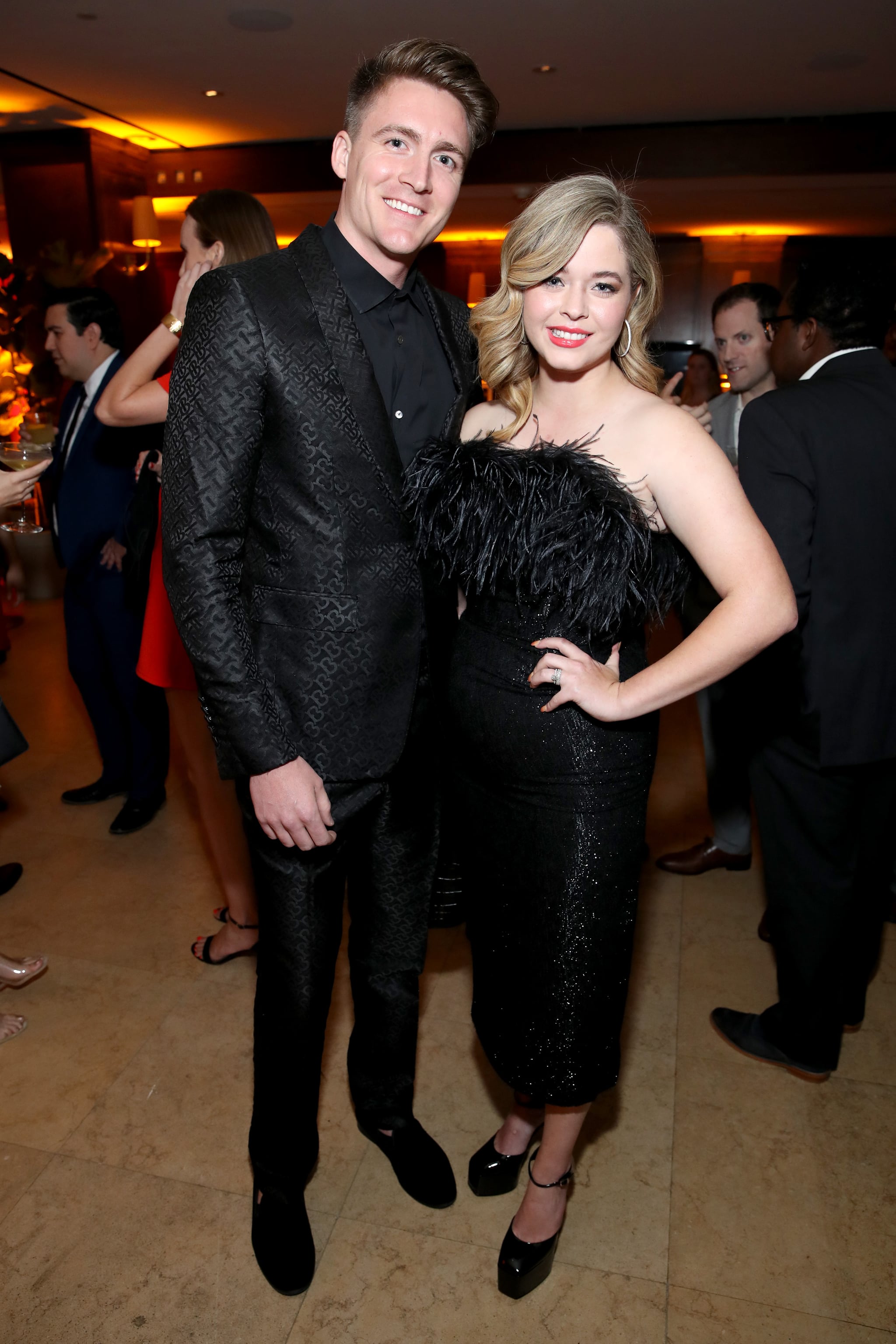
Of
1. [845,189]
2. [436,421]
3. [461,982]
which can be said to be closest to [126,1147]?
[461,982]

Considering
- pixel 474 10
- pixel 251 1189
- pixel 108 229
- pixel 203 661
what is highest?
pixel 474 10

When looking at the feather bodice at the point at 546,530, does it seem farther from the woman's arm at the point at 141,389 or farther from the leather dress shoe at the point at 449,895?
the woman's arm at the point at 141,389

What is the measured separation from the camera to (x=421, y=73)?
149 centimetres

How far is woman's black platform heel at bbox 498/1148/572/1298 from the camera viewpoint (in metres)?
1.71

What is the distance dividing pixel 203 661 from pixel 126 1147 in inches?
49.1

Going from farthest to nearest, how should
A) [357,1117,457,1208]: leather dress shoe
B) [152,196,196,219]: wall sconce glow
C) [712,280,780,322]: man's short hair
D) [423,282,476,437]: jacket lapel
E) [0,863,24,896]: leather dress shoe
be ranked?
1. [152,196,196,219]: wall sconce glow
2. [712,280,780,322]: man's short hair
3. [0,863,24,896]: leather dress shoe
4. [357,1117,457,1208]: leather dress shoe
5. [423,282,476,437]: jacket lapel

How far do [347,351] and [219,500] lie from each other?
31cm

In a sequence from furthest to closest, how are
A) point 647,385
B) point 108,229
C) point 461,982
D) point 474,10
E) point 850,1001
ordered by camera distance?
point 108,229 < point 474,10 < point 461,982 < point 850,1001 < point 647,385

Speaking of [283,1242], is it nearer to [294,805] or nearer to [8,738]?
[294,805]

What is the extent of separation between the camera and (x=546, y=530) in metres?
1.50

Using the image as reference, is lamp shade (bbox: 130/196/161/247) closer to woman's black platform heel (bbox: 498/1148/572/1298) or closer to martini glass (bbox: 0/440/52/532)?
martini glass (bbox: 0/440/52/532)

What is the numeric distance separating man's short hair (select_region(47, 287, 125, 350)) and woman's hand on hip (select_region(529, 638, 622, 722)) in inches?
101

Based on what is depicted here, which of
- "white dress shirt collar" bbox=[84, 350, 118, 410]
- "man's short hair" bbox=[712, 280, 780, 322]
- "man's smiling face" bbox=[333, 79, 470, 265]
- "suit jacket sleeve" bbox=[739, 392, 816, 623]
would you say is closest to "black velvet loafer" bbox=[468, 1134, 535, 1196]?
"suit jacket sleeve" bbox=[739, 392, 816, 623]

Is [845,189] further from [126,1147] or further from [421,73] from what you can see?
[126,1147]
